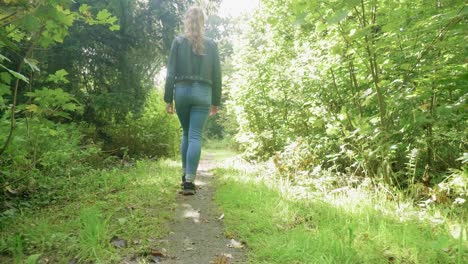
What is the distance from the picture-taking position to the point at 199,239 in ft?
8.66

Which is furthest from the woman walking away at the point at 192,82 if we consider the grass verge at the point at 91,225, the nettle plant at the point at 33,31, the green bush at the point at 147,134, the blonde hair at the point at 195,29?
the green bush at the point at 147,134

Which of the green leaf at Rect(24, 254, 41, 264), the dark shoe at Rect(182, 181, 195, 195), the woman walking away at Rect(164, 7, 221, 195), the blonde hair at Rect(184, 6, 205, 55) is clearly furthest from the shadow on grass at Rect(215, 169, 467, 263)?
the blonde hair at Rect(184, 6, 205, 55)

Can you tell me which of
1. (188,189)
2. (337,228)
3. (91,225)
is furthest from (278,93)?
(91,225)

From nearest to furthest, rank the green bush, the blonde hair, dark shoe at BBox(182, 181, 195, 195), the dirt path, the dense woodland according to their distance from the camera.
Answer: the dirt path
the dense woodland
dark shoe at BBox(182, 181, 195, 195)
the blonde hair
the green bush

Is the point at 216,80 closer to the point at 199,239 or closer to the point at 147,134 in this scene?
the point at 199,239

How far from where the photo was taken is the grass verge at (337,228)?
2.09m

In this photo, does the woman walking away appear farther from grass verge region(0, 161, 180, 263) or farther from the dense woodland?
the dense woodland

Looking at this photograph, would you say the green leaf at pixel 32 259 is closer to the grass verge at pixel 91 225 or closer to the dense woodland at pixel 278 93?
the grass verge at pixel 91 225

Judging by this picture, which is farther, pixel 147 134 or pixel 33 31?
pixel 147 134

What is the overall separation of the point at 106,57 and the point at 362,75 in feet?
16.2

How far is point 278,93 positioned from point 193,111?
322 cm

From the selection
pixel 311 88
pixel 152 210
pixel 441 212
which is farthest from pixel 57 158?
pixel 441 212

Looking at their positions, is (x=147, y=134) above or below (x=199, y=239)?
above

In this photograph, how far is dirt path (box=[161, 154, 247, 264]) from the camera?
2.29 meters
